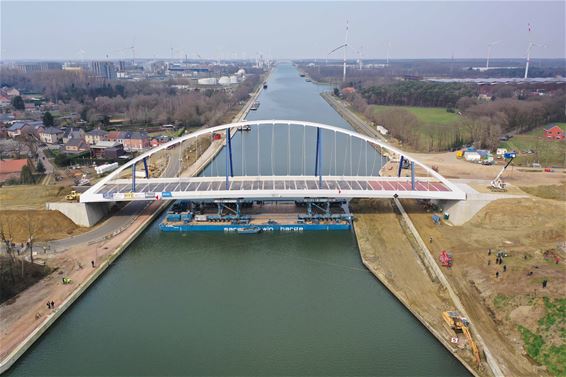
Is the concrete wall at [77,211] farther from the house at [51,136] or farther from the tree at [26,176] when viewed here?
the house at [51,136]

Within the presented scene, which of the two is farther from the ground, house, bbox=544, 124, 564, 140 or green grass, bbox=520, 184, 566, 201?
house, bbox=544, 124, 564, 140

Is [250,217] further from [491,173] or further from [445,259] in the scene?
[491,173]

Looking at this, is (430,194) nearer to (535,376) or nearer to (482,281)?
(482,281)

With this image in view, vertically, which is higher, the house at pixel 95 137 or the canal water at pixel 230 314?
the house at pixel 95 137

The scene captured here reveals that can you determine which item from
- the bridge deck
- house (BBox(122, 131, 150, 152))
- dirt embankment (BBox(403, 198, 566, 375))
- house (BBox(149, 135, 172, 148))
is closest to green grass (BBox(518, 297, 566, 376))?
dirt embankment (BBox(403, 198, 566, 375))

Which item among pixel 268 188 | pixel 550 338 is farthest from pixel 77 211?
pixel 550 338

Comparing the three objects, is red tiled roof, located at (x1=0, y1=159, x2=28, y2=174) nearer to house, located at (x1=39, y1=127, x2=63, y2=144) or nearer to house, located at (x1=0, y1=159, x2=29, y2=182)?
house, located at (x1=0, y1=159, x2=29, y2=182)

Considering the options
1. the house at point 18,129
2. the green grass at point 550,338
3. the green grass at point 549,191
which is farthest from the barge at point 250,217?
the house at point 18,129

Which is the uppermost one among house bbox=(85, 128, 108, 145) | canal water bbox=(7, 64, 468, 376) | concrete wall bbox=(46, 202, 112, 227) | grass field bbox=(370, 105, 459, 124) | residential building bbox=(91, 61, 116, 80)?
residential building bbox=(91, 61, 116, 80)
